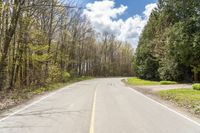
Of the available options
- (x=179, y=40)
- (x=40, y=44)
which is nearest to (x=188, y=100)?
(x=40, y=44)

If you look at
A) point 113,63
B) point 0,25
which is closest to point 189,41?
point 0,25

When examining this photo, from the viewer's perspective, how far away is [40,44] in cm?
3322

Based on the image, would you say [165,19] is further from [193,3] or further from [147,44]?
[147,44]

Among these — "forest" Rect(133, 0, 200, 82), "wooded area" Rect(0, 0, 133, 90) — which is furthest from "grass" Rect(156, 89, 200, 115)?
"forest" Rect(133, 0, 200, 82)

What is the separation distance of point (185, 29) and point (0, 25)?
77.0 ft

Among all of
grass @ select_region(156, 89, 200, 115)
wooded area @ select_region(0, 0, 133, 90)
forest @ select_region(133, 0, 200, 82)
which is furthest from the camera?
forest @ select_region(133, 0, 200, 82)

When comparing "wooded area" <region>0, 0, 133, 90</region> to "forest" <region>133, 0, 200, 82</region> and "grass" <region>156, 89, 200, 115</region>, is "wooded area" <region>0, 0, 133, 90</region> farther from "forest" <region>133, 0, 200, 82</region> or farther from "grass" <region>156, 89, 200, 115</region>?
"forest" <region>133, 0, 200, 82</region>

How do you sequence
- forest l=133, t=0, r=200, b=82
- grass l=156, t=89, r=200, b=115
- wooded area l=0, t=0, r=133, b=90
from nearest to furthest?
grass l=156, t=89, r=200, b=115
wooded area l=0, t=0, r=133, b=90
forest l=133, t=0, r=200, b=82

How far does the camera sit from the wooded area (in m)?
25.2

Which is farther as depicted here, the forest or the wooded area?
the forest

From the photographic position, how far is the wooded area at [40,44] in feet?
82.6

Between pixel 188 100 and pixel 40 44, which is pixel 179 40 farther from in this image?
pixel 188 100

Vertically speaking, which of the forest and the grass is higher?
the forest

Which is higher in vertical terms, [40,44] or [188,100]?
[40,44]
